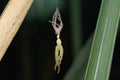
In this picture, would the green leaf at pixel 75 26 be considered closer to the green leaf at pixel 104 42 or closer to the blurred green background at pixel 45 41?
the blurred green background at pixel 45 41

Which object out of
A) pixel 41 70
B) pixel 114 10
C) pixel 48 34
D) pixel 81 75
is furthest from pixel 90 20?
pixel 114 10

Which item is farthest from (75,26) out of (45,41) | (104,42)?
(104,42)

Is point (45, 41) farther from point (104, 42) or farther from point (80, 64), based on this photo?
point (104, 42)

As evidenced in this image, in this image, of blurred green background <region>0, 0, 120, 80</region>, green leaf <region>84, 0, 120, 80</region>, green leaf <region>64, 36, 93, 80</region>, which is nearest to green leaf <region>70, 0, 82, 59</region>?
blurred green background <region>0, 0, 120, 80</region>

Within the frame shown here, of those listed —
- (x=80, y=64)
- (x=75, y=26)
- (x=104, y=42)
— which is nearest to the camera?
(x=104, y=42)

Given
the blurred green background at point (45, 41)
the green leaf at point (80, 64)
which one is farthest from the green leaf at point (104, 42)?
the blurred green background at point (45, 41)

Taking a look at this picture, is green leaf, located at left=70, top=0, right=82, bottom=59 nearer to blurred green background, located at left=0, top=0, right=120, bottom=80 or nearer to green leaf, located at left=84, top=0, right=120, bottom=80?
blurred green background, located at left=0, top=0, right=120, bottom=80
